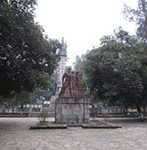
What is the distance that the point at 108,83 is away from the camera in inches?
1039

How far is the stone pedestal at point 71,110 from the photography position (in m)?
22.9

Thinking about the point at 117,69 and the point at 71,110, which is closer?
the point at 71,110

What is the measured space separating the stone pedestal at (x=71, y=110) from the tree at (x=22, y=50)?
2.19 meters

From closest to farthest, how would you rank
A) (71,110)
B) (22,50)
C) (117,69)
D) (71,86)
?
1. (22,50)
2. (71,110)
3. (71,86)
4. (117,69)

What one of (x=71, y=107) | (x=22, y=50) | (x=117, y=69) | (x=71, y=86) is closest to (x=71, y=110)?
(x=71, y=107)

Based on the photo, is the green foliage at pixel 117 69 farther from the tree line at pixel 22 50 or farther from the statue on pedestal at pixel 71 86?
the tree line at pixel 22 50

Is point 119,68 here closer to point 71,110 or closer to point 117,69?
point 117,69

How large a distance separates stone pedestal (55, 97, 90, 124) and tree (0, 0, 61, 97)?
86.3 inches

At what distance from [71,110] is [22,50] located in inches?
255

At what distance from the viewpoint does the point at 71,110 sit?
76.0 feet

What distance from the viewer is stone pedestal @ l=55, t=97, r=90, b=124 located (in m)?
22.9

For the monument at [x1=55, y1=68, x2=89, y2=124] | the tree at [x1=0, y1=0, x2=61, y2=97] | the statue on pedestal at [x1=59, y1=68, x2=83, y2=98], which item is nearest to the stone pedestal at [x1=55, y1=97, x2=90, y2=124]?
the monument at [x1=55, y1=68, x2=89, y2=124]

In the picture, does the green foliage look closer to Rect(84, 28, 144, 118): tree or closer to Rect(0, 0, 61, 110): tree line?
Rect(84, 28, 144, 118): tree

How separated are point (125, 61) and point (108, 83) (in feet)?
8.53
